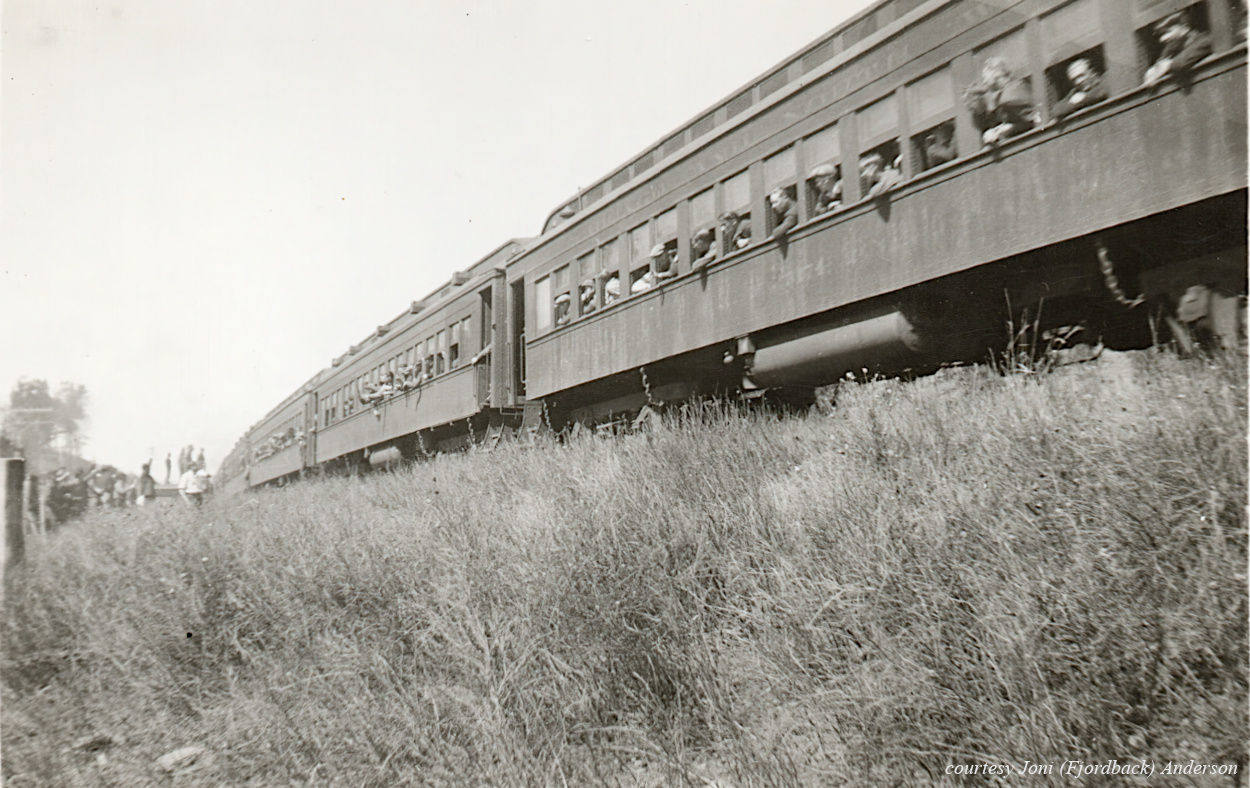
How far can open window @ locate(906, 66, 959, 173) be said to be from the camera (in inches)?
210

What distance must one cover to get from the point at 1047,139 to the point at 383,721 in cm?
496

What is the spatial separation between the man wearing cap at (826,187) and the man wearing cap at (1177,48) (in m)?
2.27

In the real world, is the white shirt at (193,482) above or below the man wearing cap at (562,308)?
below

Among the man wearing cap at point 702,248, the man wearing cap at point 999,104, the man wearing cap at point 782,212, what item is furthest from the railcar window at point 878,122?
the man wearing cap at point 702,248

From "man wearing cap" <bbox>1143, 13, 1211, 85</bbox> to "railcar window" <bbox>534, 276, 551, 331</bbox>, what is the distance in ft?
24.0

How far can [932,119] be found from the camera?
17.9ft

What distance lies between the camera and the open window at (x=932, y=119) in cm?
534

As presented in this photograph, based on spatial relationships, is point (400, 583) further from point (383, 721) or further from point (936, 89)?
point (936, 89)

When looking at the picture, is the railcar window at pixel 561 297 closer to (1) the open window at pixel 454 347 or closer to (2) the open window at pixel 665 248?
(2) the open window at pixel 665 248

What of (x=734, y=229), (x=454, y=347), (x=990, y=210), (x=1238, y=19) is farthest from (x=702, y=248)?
(x=454, y=347)

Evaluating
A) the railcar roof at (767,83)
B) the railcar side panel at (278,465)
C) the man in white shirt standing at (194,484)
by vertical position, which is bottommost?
the man in white shirt standing at (194,484)

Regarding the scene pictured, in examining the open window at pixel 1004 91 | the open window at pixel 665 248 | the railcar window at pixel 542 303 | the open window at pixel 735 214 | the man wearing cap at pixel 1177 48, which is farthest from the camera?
the railcar window at pixel 542 303

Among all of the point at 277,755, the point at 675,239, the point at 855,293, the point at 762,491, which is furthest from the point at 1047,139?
the point at 277,755

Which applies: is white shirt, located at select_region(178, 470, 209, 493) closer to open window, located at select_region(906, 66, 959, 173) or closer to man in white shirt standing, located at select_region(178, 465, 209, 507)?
man in white shirt standing, located at select_region(178, 465, 209, 507)
